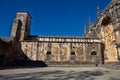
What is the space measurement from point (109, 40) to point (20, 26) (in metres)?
19.0

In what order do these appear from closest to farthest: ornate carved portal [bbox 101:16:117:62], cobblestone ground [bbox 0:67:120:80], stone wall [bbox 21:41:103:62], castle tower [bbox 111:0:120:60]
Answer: cobblestone ground [bbox 0:67:120:80]
castle tower [bbox 111:0:120:60]
stone wall [bbox 21:41:103:62]
ornate carved portal [bbox 101:16:117:62]

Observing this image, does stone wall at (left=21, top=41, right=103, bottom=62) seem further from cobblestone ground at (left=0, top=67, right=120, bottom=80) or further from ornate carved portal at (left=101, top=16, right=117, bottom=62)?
cobblestone ground at (left=0, top=67, right=120, bottom=80)

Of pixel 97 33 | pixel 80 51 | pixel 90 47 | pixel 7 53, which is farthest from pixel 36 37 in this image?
pixel 97 33

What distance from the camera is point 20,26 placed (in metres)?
25.5

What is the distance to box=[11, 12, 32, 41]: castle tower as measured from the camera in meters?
23.9

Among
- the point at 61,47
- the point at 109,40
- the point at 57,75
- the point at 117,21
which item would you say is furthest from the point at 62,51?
the point at 57,75

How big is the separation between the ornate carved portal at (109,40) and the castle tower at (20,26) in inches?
669

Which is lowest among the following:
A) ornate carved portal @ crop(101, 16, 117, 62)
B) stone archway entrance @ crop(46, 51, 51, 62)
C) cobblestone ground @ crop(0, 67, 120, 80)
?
cobblestone ground @ crop(0, 67, 120, 80)

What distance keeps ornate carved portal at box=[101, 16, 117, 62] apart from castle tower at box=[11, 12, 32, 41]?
55.7 feet

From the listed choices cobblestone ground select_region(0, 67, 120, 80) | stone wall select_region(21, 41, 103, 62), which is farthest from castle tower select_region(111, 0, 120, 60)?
cobblestone ground select_region(0, 67, 120, 80)

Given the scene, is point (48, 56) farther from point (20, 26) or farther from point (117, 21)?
point (117, 21)

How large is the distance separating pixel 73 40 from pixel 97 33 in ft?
20.9

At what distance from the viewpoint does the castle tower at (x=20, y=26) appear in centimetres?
2389

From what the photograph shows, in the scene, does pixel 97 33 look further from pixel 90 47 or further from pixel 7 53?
pixel 7 53
